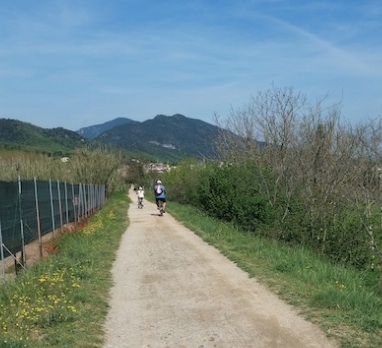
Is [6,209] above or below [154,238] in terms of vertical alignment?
above

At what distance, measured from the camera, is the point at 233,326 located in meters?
6.55

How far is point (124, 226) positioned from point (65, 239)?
20.1 ft

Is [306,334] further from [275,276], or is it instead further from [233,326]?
[275,276]

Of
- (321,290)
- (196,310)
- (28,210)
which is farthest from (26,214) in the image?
(321,290)

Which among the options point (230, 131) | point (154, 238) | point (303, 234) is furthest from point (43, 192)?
point (230, 131)

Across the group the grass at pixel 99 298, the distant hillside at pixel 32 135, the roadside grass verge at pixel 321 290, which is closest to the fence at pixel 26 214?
the grass at pixel 99 298

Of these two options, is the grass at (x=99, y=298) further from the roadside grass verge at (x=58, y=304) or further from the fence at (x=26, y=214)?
the fence at (x=26, y=214)

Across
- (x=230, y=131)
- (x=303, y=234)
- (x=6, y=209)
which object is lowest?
(x=303, y=234)

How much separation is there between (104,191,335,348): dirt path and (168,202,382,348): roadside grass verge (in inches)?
8.6

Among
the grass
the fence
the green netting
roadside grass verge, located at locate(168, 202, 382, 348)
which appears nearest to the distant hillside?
the green netting

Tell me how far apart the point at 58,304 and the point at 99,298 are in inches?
31.5

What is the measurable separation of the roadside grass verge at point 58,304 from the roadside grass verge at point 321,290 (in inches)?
108

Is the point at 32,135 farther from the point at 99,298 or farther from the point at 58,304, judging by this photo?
the point at 58,304

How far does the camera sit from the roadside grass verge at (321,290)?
6.14m
